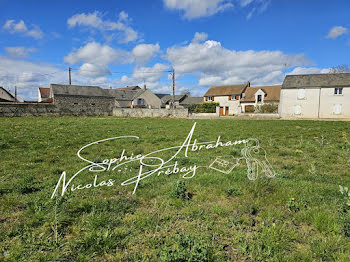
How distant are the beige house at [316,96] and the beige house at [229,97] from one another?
14054 mm

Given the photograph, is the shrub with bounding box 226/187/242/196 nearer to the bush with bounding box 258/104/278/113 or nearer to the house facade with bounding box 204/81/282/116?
the bush with bounding box 258/104/278/113

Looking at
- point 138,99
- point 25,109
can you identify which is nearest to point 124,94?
point 138,99

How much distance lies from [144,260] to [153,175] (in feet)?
9.77

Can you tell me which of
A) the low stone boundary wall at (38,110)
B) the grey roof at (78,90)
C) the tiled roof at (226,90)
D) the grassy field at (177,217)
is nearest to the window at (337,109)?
the tiled roof at (226,90)

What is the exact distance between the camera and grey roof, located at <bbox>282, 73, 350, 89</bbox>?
116ft

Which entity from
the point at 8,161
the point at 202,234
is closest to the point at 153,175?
the point at 202,234

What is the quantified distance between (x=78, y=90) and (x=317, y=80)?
46.9 meters

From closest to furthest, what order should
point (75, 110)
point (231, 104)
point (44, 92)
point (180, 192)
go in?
point (180, 192), point (75, 110), point (231, 104), point (44, 92)

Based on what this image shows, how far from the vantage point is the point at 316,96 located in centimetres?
3647

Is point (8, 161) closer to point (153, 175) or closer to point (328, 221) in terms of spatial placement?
point (153, 175)

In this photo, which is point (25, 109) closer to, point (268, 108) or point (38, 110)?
point (38, 110)

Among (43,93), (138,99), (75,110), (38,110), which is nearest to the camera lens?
(38,110)

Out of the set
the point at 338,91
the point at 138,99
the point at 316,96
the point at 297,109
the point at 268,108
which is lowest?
the point at 297,109

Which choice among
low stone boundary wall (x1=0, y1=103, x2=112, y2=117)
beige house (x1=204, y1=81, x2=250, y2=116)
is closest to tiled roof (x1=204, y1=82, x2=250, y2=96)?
beige house (x1=204, y1=81, x2=250, y2=116)
